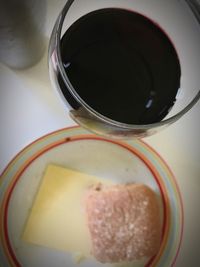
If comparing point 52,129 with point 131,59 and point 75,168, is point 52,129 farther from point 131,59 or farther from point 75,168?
point 131,59

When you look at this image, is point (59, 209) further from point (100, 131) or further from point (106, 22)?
point (106, 22)

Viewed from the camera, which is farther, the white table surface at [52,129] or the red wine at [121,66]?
the white table surface at [52,129]

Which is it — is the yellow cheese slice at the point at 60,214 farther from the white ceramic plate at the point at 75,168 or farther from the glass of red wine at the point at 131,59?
the glass of red wine at the point at 131,59

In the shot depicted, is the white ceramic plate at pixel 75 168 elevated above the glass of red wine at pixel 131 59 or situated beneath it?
situated beneath

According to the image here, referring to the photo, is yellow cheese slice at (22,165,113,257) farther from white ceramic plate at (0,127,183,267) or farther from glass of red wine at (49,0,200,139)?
glass of red wine at (49,0,200,139)

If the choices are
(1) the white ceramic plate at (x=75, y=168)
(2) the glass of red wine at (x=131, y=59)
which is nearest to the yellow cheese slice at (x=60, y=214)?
(1) the white ceramic plate at (x=75, y=168)

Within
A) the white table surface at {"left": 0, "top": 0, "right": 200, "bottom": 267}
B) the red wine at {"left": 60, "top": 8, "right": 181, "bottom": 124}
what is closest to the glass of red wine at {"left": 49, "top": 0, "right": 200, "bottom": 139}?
the red wine at {"left": 60, "top": 8, "right": 181, "bottom": 124}

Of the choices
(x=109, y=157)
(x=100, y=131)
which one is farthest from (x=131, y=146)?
(x=100, y=131)
